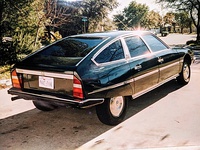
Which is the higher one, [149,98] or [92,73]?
[92,73]

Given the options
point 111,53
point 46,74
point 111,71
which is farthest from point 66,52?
point 111,71

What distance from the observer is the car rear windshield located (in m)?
3.37

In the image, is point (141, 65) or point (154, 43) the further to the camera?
point (154, 43)

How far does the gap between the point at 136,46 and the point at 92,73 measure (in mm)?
1380

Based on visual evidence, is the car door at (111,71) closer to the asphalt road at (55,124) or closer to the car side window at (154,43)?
the asphalt road at (55,124)

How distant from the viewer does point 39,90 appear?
11.1 feet

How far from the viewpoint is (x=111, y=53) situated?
3584 millimetres

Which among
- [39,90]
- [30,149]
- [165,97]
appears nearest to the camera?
[30,149]

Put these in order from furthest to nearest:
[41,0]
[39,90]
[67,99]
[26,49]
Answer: [41,0] < [26,49] < [39,90] < [67,99]

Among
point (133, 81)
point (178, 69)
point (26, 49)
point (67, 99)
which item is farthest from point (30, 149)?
point (26, 49)

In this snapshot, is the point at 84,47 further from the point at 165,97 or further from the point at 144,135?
the point at 165,97

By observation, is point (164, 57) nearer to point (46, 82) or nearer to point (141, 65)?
point (141, 65)

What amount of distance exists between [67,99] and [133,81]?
1.20 metres

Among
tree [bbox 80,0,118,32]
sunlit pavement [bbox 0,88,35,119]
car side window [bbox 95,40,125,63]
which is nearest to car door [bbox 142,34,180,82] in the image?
car side window [bbox 95,40,125,63]
